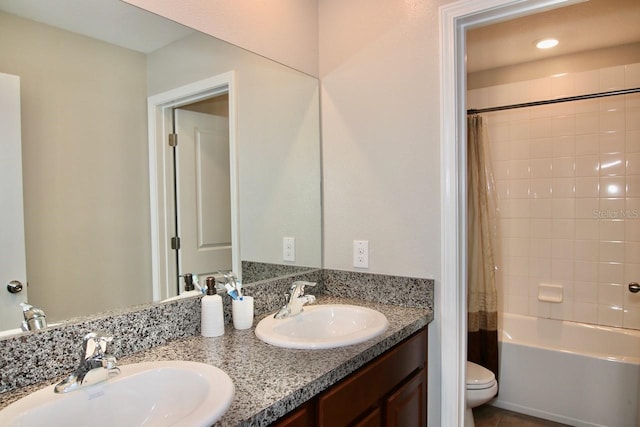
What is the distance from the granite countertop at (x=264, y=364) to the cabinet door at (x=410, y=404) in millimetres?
203

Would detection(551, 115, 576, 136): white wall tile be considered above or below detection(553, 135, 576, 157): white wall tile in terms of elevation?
above

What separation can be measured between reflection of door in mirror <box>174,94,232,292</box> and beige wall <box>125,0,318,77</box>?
25 cm

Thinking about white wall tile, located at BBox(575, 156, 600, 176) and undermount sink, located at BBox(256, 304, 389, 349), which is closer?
undermount sink, located at BBox(256, 304, 389, 349)

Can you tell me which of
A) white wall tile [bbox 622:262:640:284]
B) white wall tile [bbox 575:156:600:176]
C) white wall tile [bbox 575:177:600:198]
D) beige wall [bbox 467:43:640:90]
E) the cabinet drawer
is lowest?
the cabinet drawer

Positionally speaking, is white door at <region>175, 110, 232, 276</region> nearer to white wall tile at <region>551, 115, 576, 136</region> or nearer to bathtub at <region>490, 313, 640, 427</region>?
bathtub at <region>490, 313, 640, 427</region>

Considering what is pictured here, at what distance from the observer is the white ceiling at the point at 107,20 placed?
987 millimetres

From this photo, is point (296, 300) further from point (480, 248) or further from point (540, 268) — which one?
point (540, 268)

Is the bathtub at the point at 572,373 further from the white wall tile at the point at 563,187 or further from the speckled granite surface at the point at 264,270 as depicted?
the speckled granite surface at the point at 264,270

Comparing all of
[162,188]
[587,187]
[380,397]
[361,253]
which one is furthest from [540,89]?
[162,188]

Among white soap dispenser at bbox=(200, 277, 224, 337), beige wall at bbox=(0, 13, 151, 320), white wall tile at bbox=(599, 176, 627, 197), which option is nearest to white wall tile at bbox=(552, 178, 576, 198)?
white wall tile at bbox=(599, 176, 627, 197)

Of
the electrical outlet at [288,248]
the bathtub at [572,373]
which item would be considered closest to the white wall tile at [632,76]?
the bathtub at [572,373]

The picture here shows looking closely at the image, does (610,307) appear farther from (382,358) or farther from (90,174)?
(90,174)

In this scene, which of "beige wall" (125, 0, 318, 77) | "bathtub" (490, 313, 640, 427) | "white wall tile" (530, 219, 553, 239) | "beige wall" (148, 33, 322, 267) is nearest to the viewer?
"beige wall" (125, 0, 318, 77)

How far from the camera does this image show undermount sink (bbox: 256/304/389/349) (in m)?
1.22
